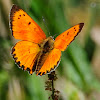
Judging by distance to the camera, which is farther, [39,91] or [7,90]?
[7,90]

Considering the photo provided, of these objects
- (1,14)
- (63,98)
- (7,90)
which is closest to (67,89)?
(63,98)

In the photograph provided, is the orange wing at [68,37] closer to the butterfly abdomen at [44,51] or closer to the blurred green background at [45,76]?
the butterfly abdomen at [44,51]

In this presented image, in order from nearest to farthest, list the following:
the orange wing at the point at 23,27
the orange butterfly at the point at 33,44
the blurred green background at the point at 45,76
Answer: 1. the orange butterfly at the point at 33,44
2. the orange wing at the point at 23,27
3. the blurred green background at the point at 45,76

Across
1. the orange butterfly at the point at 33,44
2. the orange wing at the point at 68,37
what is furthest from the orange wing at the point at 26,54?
the orange wing at the point at 68,37

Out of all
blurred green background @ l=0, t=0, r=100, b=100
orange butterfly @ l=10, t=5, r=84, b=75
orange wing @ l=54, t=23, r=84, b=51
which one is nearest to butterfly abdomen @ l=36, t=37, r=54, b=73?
orange butterfly @ l=10, t=5, r=84, b=75

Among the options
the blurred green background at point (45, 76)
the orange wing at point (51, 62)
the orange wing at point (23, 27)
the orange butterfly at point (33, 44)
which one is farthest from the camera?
the blurred green background at point (45, 76)

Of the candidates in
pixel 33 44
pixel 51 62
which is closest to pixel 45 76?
pixel 33 44

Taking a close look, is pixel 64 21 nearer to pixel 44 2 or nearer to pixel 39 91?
pixel 44 2
